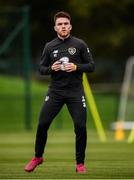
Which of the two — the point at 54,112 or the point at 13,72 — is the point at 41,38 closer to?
the point at 13,72

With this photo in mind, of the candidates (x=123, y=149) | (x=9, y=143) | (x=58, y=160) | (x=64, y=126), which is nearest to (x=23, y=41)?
(x=64, y=126)

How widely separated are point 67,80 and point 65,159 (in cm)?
385

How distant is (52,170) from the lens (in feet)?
47.5

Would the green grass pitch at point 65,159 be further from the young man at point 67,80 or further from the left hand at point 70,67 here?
the left hand at point 70,67

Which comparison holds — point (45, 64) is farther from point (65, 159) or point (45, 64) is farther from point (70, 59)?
point (65, 159)

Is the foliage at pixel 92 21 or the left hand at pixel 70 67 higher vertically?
the left hand at pixel 70 67

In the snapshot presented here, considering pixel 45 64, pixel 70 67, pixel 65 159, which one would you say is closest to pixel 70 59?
pixel 70 67

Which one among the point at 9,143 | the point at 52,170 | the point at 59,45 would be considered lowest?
the point at 9,143

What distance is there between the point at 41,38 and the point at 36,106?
670 inches

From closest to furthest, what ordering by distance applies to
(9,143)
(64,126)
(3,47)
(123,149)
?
(123,149), (9,143), (3,47), (64,126)

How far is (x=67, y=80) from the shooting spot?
45.1ft

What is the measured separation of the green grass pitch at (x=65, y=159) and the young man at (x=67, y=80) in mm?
588

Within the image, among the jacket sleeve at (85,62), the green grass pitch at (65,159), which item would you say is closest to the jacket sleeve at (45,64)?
the jacket sleeve at (85,62)

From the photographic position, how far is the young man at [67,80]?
1374 cm
